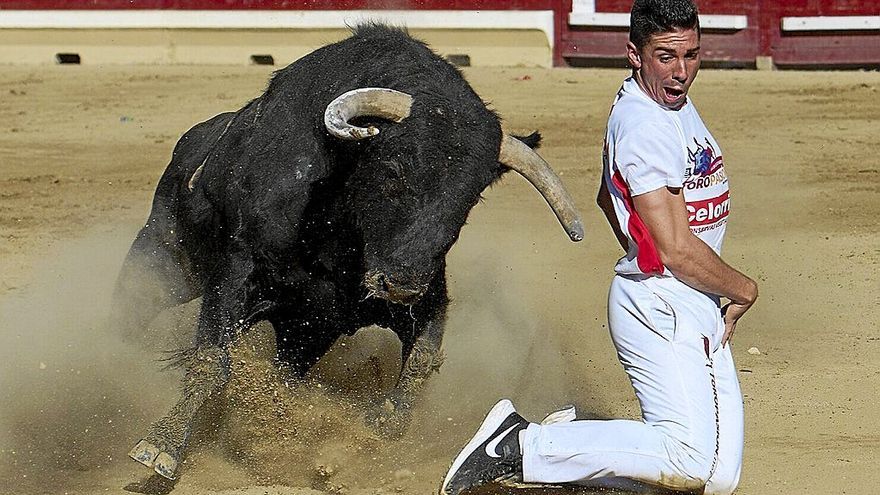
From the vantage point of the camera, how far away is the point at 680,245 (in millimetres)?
3547

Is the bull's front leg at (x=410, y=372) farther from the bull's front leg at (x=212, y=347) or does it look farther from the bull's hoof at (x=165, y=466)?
the bull's hoof at (x=165, y=466)

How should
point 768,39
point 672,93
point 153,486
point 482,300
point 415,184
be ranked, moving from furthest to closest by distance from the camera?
point 768,39
point 482,300
point 153,486
point 415,184
point 672,93

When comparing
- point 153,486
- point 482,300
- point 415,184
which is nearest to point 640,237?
point 415,184

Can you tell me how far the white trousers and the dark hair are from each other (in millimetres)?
683

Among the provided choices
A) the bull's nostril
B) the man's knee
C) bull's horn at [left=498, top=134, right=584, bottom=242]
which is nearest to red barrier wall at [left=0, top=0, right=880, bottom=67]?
bull's horn at [left=498, top=134, right=584, bottom=242]

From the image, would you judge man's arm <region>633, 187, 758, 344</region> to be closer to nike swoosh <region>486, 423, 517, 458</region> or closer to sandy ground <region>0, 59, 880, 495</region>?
nike swoosh <region>486, 423, 517, 458</region>

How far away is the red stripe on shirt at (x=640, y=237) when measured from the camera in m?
3.61

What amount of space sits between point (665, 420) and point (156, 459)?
172cm

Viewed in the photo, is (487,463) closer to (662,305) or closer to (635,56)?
(662,305)

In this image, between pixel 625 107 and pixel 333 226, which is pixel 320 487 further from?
pixel 625 107

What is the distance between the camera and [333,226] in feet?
15.4

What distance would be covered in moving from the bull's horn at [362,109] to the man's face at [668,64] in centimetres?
102

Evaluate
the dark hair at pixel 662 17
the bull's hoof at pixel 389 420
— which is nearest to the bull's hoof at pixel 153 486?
the bull's hoof at pixel 389 420

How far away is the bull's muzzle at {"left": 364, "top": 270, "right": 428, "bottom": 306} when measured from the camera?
4.09 m
